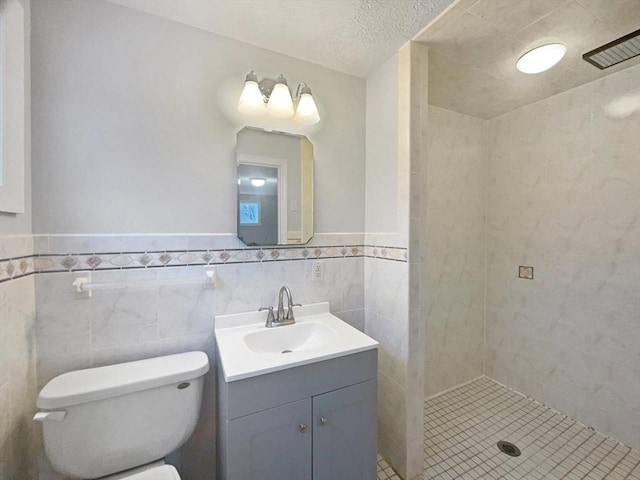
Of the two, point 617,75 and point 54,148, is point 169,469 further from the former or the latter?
point 617,75

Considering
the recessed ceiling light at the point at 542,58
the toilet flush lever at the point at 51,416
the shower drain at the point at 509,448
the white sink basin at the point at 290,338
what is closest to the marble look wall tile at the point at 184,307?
the white sink basin at the point at 290,338

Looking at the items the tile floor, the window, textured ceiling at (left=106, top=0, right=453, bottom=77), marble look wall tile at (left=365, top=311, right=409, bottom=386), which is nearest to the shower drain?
the tile floor

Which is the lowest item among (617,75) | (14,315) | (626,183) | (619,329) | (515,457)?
(515,457)

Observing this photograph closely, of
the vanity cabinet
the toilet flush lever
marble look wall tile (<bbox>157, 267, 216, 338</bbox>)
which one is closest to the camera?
the toilet flush lever

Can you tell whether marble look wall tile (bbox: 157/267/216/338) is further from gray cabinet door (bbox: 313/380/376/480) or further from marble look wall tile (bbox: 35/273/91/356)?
gray cabinet door (bbox: 313/380/376/480)

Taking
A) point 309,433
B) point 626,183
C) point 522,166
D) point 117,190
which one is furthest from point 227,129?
point 626,183

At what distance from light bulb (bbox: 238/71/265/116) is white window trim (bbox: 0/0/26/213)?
81 centimetres

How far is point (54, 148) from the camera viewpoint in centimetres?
105

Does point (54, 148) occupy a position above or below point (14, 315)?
above

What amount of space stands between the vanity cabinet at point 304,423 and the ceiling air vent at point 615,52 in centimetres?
197

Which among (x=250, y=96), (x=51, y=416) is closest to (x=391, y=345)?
(x=51, y=416)

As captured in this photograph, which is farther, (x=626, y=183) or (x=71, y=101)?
(x=626, y=183)

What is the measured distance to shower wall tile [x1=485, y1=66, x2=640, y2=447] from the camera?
5.18 feet

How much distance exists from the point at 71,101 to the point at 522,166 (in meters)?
2.89
